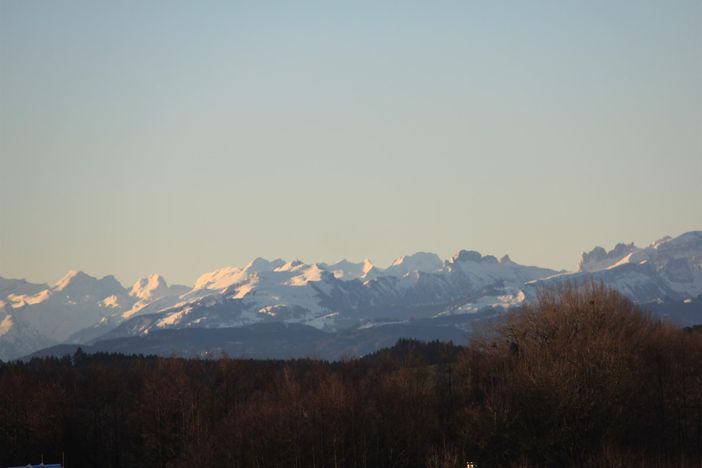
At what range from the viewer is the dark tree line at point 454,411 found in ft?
331

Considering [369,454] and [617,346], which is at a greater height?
[617,346]

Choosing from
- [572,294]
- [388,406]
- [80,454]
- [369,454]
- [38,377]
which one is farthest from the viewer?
[38,377]

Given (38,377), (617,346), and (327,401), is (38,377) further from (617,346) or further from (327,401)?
(617,346)

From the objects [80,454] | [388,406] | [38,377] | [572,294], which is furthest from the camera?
[38,377]

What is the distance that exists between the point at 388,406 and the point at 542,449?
64.3 feet

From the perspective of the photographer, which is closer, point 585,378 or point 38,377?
point 585,378

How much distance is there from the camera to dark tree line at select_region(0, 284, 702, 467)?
331 ft

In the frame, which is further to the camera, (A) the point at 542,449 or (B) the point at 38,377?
(B) the point at 38,377

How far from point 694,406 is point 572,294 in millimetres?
27265

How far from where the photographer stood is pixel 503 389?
109688mm

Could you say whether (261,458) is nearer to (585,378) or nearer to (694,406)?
(585,378)

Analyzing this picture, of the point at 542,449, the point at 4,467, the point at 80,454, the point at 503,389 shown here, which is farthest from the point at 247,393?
the point at 542,449

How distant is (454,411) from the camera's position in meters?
122

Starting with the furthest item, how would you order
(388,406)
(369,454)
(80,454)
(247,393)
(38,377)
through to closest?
1. (38,377)
2. (247,393)
3. (80,454)
4. (388,406)
5. (369,454)
